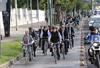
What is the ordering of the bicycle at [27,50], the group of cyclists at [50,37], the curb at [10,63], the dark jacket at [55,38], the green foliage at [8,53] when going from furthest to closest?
the green foliage at [8,53] < the bicycle at [27,50] < the group of cyclists at [50,37] < the dark jacket at [55,38] < the curb at [10,63]

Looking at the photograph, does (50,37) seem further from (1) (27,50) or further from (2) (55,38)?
(1) (27,50)

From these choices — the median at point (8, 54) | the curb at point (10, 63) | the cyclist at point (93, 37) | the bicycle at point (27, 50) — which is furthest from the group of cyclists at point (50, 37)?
the cyclist at point (93, 37)

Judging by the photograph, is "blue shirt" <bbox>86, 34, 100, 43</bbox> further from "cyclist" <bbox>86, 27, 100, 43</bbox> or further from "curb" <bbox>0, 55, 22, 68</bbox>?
"curb" <bbox>0, 55, 22, 68</bbox>

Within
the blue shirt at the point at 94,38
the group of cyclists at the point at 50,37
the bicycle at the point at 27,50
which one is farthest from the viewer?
the bicycle at the point at 27,50

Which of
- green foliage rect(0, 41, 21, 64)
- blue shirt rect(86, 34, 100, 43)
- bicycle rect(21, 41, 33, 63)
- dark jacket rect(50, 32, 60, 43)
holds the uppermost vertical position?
blue shirt rect(86, 34, 100, 43)

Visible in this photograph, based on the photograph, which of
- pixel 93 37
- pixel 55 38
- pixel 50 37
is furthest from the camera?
pixel 50 37

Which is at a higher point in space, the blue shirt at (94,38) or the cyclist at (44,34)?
the blue shirt at (94,38)

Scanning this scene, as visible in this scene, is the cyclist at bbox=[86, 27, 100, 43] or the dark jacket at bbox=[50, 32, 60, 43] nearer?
the cyclist at bbox=[86, 27, 100, 43]

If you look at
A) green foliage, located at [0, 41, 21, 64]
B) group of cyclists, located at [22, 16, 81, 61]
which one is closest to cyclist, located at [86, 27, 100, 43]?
group of cyclists, located at [22, 16, 81, 61]

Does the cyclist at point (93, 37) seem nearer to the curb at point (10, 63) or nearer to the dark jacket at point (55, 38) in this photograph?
the dark jacket at point (55, 38)

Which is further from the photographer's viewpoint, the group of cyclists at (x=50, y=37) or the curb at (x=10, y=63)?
the group of cyclists at (x=50, y=37)

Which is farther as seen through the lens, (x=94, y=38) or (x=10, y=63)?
(x=10, y=63)

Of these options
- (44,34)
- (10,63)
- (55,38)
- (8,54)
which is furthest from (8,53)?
(55,38)

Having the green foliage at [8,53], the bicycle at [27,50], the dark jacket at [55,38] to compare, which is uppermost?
the dark jacket at [55,38]
